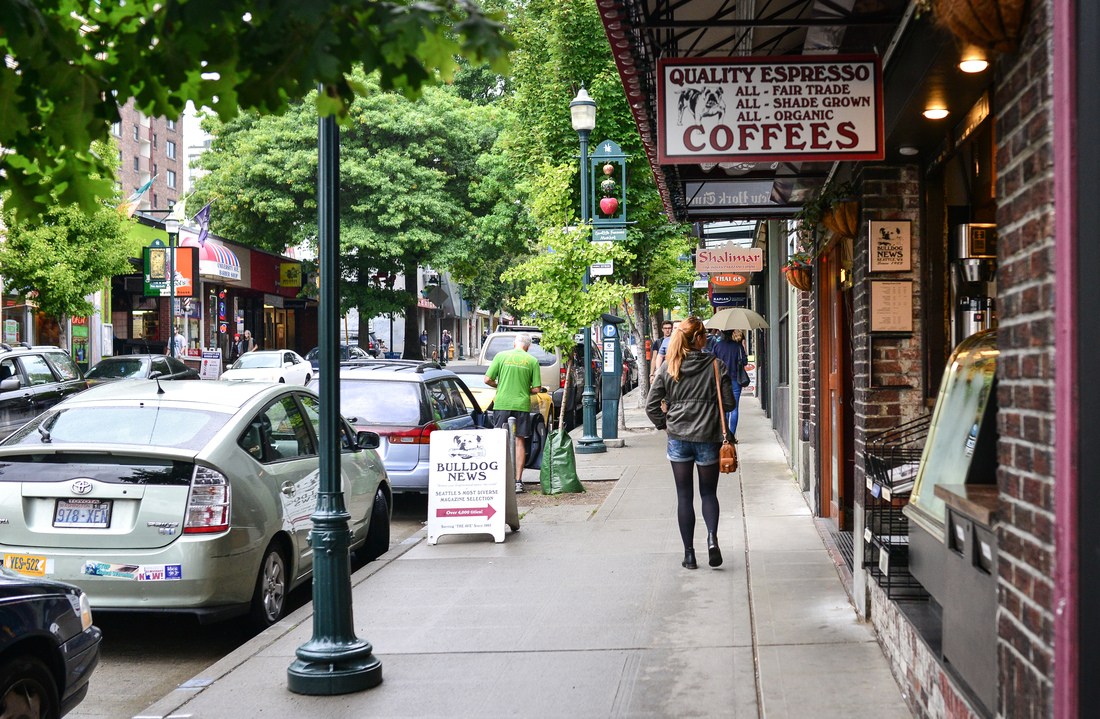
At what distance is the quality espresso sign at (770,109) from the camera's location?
599cm

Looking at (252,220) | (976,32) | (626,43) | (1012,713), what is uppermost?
(252,220)

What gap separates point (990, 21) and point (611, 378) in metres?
17.5

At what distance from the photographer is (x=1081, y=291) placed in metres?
2.73

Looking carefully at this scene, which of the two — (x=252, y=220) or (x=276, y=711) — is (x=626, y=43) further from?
(x=252, y=220)

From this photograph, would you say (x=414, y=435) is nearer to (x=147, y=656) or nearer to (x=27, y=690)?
(x=147, y=656)

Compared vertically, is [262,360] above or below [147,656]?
above

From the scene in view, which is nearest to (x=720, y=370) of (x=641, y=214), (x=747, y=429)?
(x=747, y=429)

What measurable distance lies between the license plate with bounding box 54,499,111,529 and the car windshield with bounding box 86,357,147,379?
59.9 ft

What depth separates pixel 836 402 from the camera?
9.22 meters

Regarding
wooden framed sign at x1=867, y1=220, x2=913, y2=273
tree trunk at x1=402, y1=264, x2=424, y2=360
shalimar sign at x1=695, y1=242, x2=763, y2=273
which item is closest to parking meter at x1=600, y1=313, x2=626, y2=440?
shalimar sign at x1=695, y1=242, x2=763, y2=273

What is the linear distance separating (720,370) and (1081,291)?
5.97 m

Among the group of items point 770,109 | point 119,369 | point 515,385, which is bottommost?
point 515,385

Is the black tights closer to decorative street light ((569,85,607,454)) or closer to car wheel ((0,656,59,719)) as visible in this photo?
car wheel ((0,656,59,719))

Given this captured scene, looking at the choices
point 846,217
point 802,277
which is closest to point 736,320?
point 802,277
